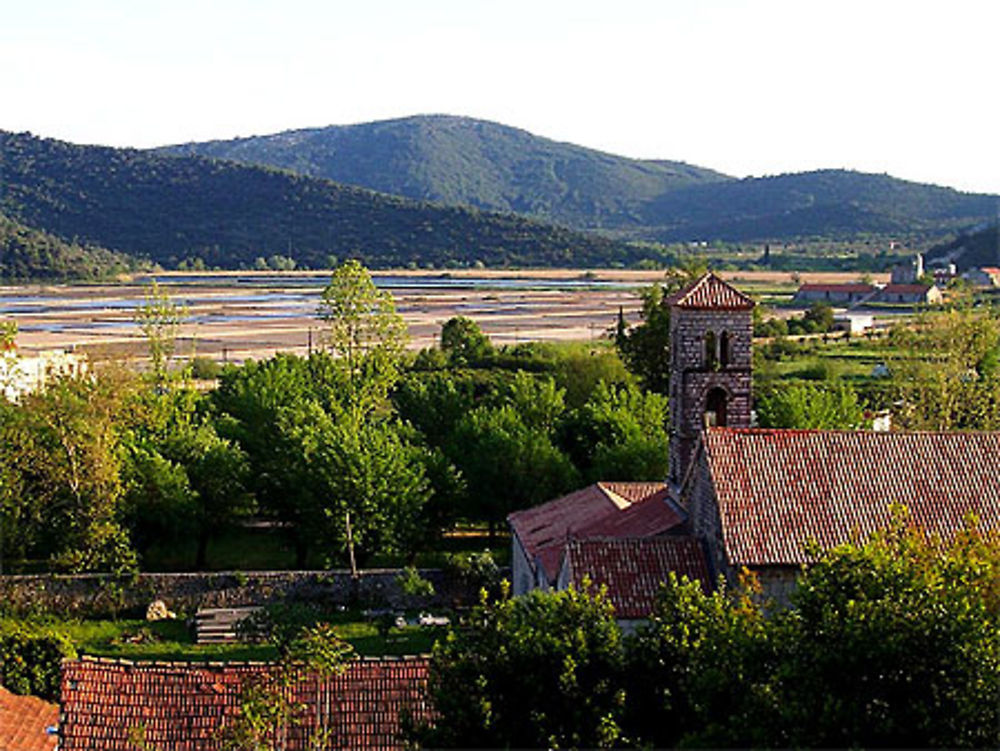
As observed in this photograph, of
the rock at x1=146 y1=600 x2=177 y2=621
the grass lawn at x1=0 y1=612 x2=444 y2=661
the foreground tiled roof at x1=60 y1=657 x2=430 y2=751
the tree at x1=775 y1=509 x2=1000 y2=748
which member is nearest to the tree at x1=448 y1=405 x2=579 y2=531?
the grass lawn at x1=0 y1=612 x2=444 y2=661

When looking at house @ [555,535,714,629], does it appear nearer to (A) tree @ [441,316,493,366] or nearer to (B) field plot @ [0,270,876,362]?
(B) field plot @ [0,270,876,362]

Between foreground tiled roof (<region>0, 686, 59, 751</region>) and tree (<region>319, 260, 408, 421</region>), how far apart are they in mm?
24281

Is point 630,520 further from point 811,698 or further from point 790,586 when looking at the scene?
point 811,698

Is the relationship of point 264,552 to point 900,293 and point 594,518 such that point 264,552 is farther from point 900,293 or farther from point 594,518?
point 900,293

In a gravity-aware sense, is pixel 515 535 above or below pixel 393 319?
below

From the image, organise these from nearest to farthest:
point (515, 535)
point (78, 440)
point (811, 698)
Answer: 1. point (811, 698)
2. point (515, 535)
3. point (78, 440)

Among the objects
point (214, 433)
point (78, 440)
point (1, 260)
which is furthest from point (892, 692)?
point (1, 260)

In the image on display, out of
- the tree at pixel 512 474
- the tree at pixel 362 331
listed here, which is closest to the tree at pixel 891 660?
the tree at pixel 512 474

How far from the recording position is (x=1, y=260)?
140 m

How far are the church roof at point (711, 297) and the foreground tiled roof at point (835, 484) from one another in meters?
3.46

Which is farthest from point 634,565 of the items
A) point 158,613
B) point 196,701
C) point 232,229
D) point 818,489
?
point 232,229

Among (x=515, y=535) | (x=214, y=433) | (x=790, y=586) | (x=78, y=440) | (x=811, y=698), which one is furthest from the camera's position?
(x=214, y=433)

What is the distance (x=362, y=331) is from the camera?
4631 cm

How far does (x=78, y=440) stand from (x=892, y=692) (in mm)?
24617
